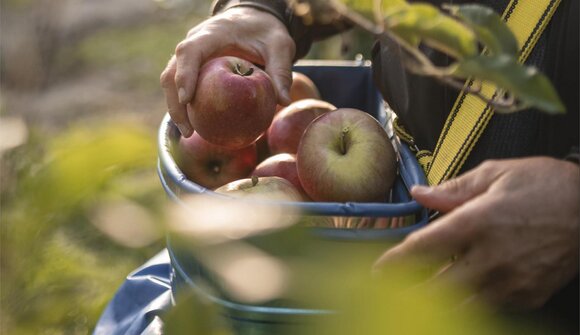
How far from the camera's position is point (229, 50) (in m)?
1.40

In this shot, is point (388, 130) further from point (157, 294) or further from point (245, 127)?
point (157, 294)

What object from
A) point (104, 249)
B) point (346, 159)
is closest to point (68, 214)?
point (104, 249)

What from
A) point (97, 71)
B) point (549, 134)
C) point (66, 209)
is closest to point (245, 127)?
point (549, 134)

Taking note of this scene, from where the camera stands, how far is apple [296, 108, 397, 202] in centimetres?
117

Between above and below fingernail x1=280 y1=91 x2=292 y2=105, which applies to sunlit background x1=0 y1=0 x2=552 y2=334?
above

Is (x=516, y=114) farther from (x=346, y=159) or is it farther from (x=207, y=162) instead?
(x=207, y=162)

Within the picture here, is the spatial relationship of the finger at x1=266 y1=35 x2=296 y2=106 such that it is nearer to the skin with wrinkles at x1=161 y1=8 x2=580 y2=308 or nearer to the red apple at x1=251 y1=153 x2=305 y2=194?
the red apple at x1=251 y1=153 x2=305 y2=194

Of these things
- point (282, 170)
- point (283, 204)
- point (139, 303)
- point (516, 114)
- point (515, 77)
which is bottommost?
point (139, 303)

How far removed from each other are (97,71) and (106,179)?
5.30m

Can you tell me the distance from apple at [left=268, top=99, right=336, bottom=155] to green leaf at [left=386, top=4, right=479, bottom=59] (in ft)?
2.61

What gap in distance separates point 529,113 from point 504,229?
0.97 ft

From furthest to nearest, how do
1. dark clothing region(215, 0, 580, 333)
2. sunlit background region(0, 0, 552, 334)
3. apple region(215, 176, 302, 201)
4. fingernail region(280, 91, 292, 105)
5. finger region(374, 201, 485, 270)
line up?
fingernail region(280, 91, 292, 105), apple region(215, 176, 302, 201), dark clothing region(215, 0, 580, 333), finger region(374, 201, 485, 270), sunlit background region(0, 0, 552, 334)

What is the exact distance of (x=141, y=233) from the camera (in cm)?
53

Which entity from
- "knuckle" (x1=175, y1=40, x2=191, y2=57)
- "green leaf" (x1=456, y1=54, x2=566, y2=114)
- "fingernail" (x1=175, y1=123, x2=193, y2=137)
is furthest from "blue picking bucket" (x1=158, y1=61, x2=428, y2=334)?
"green leaf" (x1=456, y1=54, x2=566, y2=114)
